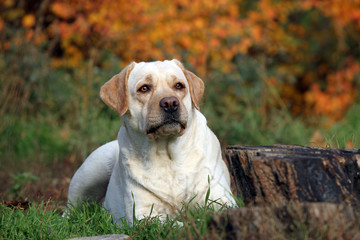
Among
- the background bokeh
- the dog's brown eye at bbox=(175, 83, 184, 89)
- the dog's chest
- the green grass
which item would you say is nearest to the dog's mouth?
the dog's chest

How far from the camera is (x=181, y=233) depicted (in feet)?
8.46

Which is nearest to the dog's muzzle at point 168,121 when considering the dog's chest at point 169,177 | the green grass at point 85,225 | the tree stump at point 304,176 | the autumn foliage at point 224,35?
the dog's chest at point 169,177

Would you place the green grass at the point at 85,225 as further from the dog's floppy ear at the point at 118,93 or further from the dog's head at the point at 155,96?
the dog's floppy ear at the point at 118,93

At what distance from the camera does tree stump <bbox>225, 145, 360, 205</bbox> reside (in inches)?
98.6

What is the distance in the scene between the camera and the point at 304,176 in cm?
251

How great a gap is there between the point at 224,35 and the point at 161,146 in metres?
7.39

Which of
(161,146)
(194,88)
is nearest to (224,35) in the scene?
(194,88)

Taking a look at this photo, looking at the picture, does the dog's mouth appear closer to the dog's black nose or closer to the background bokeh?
the dog's black nose

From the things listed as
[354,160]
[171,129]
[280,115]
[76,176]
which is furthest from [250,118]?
[354,160]

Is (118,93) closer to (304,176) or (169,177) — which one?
(169,177)

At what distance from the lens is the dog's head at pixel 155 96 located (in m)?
3.38

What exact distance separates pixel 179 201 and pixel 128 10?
7.24 m

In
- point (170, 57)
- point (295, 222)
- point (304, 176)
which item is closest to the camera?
point (295, 222)

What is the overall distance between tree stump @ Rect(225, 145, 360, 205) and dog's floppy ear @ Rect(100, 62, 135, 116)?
1.20 meters
